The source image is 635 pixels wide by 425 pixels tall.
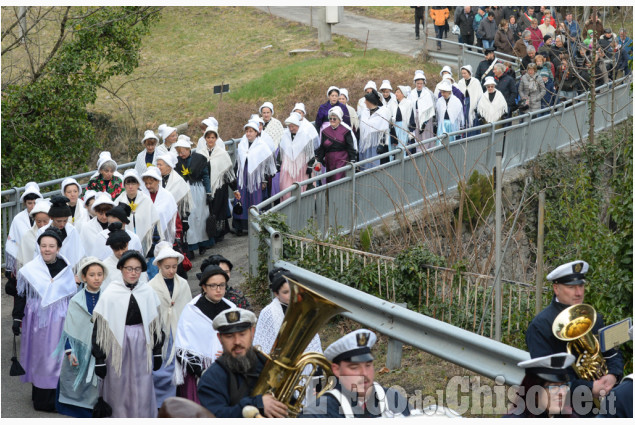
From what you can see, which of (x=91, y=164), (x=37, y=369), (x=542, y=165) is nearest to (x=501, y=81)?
(x=542, y=165)

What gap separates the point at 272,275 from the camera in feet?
27.9

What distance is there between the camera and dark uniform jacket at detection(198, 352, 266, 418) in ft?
19.8

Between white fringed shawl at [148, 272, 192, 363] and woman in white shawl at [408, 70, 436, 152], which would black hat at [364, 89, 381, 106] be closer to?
woman in white shawl at [408, 70, 436, 152]

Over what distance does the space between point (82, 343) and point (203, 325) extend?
4.75 ft

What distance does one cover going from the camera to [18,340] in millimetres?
11414

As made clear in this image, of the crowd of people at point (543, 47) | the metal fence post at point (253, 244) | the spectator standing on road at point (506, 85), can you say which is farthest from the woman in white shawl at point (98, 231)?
the spectator standing on road at point (506, 85)

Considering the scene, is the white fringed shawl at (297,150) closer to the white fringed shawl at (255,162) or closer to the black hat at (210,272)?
the white fringed shawl at (255,162)

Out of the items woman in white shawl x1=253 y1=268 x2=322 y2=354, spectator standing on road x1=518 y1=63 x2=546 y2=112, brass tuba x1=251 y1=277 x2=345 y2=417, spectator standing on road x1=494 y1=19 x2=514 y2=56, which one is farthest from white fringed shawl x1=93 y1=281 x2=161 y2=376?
spectator standing on road x1=494 y1=19 x2=514 y2=56

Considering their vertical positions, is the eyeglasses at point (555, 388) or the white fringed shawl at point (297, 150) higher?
the eyeglasses at point (555, 388)

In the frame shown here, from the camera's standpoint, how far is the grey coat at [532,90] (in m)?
19.7

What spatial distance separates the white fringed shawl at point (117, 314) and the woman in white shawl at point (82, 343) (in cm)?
31

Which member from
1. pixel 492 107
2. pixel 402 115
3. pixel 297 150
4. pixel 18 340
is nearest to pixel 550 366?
pixel 18 340
